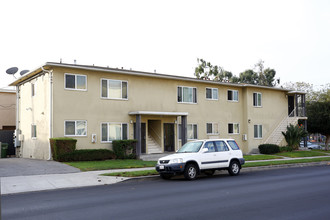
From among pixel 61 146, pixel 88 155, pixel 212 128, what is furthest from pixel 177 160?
pixel 212 128

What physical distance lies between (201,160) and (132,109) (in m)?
10.6

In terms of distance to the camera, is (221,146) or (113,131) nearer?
(221,146)

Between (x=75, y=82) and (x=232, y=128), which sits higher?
(x=75, y=82)

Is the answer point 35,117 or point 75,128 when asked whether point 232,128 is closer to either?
point 75,128

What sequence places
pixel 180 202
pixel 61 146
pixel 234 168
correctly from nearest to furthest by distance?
pixel 180 202, pixel 234 168, pixel 61 146

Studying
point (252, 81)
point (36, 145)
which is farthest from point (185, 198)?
point (252, 81)

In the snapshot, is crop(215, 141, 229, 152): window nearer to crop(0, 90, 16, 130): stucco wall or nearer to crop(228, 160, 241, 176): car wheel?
crop(228, 160, 241, 176): car wheel

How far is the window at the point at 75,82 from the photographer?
72.5 ft

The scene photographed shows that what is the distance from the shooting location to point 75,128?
72.5 ft

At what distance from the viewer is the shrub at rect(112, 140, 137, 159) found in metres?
22.8

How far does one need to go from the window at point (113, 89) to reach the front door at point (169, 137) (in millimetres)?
4260

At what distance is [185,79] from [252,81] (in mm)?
37144

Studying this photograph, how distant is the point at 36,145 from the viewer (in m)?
23.6

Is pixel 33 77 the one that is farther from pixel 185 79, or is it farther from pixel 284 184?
pixel 284 184
